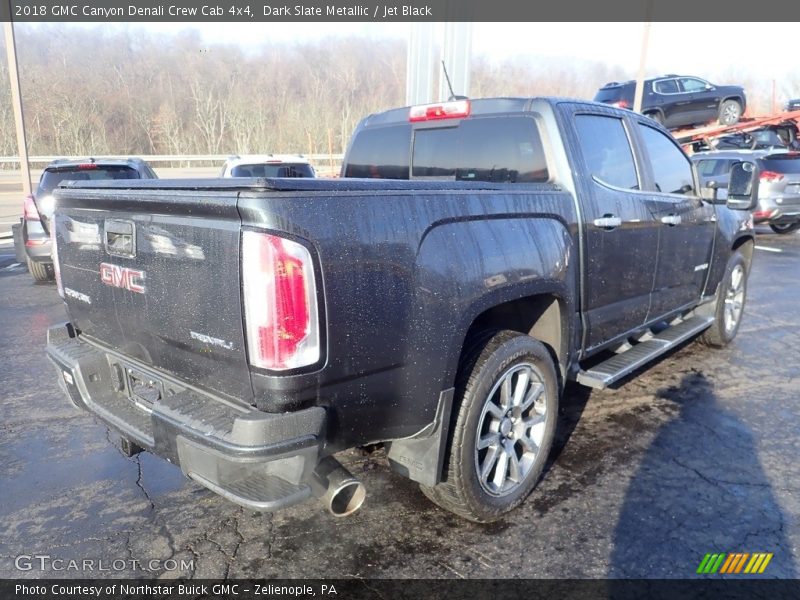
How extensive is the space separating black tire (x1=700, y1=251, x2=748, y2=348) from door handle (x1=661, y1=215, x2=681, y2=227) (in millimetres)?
1464

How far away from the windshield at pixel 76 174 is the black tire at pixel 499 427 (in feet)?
23.6

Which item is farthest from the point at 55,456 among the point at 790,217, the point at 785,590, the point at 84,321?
the point at 790,217

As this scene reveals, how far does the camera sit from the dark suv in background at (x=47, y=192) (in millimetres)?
7973

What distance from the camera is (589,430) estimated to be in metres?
3.87

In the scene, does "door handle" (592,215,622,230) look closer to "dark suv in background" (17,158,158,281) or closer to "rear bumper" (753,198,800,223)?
"dark suv in background" (17,158,158,281)

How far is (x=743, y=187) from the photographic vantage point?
4.80 metres

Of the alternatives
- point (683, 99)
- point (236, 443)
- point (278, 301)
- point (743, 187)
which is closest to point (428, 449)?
point (236, 443)

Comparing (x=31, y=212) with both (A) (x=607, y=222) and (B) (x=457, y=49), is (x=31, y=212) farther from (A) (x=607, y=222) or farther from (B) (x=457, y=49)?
(A) (x=607, y=222)

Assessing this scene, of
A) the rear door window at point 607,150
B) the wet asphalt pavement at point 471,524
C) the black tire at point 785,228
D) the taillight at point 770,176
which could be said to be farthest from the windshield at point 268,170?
the black tire at point 785,228

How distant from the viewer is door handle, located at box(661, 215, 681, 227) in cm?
403

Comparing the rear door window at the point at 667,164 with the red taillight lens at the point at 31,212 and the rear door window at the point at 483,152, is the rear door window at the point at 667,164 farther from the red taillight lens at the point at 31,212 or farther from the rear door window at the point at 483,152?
the red taillight lens at the point at 31,212

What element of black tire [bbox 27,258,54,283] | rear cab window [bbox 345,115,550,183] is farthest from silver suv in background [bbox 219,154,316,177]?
rear cab window [bbox 345,115,550,183]

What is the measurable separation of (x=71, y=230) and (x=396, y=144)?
2123 millimetres

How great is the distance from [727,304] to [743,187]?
4.06 ft
